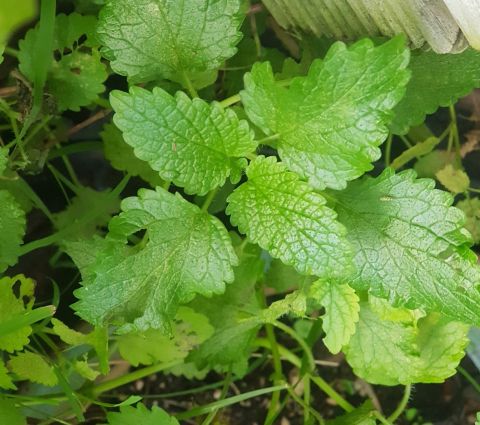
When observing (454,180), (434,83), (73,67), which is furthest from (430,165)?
(73,67)

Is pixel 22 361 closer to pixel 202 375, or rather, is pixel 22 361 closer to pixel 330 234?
pixel 202 375

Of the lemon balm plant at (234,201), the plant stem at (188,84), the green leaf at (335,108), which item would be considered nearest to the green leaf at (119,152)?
the lemon balm plant at (234,201)

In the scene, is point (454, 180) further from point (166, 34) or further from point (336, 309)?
point (166, 34)

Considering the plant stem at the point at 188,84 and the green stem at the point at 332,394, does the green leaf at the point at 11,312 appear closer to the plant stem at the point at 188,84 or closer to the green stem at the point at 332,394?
the plant stem at the point at 188,84

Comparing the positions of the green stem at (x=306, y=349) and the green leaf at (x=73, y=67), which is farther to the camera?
the green stem at (x=306, y=349)

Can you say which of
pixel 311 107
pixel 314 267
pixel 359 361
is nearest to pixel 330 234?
pixel 314 267

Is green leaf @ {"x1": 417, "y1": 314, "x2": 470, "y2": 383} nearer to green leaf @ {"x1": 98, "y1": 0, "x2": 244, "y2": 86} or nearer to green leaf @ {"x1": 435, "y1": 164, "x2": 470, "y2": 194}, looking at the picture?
green leaf @ {"x1": 435, "y1": 164, "x2": 470, "y2": 194}
